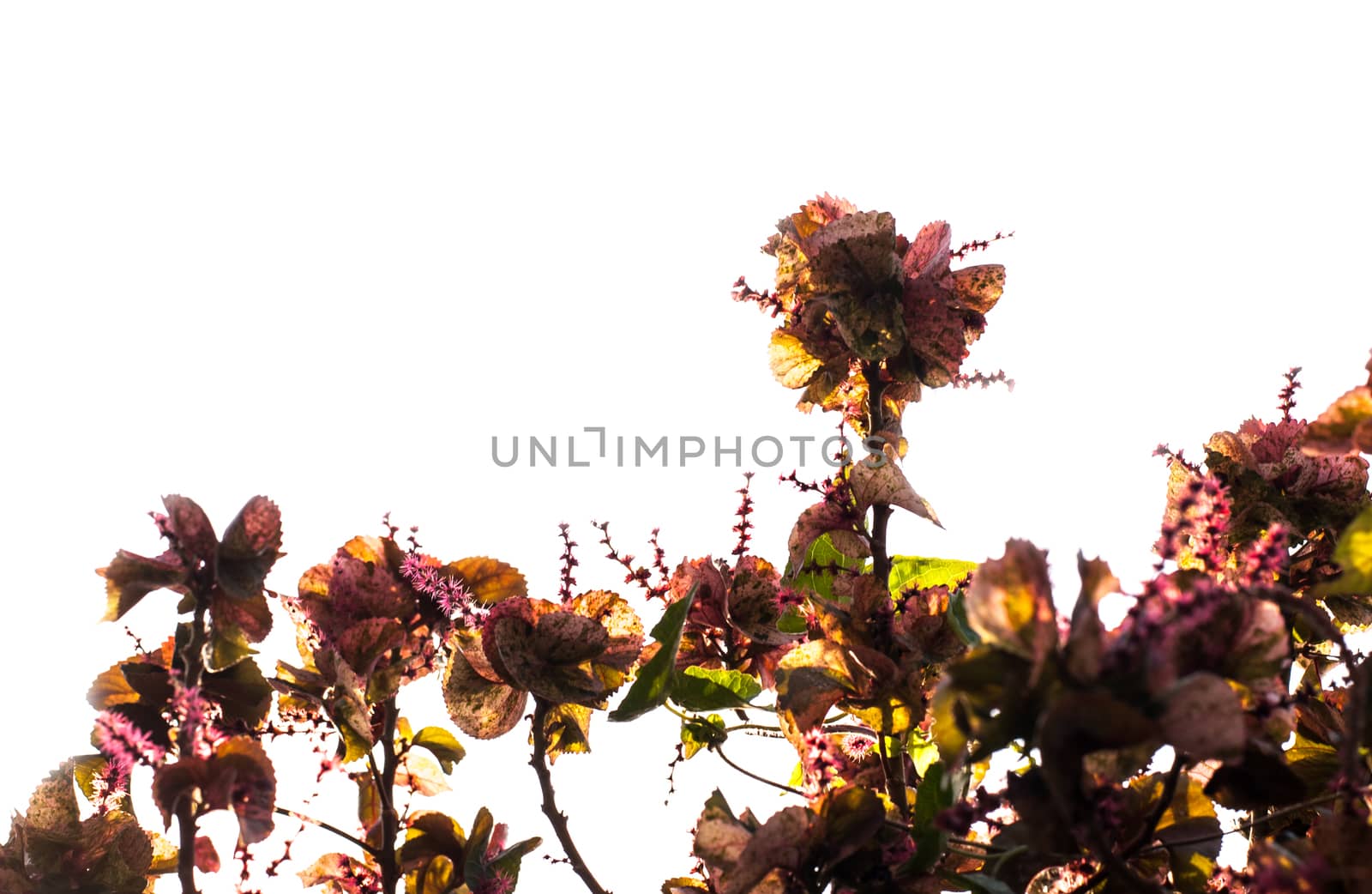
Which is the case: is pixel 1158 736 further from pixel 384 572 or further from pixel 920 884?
pixel 384 572

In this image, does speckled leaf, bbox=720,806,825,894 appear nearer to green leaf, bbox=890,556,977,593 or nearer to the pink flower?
the pink flower

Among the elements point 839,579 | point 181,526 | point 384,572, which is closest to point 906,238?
point 839,579

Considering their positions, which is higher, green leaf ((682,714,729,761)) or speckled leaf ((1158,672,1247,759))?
speckled leaf ((1158,672,1247,759))

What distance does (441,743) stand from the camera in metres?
1.08

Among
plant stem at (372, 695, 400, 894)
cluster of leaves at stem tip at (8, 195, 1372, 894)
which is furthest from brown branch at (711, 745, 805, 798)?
plant stem at (372, 695, 400, 894)

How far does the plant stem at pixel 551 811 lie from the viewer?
0.97m

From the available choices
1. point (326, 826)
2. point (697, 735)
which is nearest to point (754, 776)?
point (697, 735)

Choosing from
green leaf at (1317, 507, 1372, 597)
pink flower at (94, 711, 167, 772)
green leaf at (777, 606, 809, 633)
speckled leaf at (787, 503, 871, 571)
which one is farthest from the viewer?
green leaf at (777, 606, 809, 633)

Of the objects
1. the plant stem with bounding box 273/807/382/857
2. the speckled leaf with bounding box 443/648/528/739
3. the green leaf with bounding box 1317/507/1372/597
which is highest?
the green leaf with bounding box 1317/507/1372/597

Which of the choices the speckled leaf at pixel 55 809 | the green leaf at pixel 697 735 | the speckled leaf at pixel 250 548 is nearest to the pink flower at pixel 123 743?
the speckled leaf at pixel 250 548

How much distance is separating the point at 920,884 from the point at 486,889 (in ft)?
1.27

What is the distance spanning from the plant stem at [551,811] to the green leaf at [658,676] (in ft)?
0.23

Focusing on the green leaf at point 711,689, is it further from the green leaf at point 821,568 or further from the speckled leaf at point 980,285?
the speckled leaf at point 980,285

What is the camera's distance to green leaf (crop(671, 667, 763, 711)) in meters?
1.07
